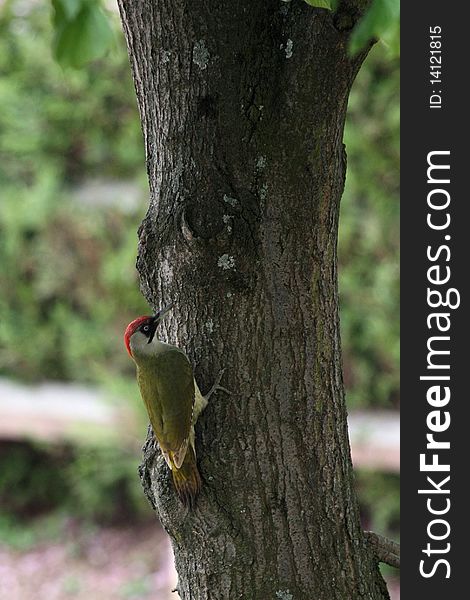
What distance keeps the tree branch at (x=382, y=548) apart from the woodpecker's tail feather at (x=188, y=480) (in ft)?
1.26

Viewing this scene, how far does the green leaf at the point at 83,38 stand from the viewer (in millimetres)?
1633

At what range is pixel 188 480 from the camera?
1557 mm

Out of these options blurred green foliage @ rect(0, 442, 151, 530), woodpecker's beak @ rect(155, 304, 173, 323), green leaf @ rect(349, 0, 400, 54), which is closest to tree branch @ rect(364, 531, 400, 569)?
woodpecker's beak @ rect(155, 304, 173, 323)

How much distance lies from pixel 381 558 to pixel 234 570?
0.32m

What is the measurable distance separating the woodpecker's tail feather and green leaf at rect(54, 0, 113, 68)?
751 millimetres

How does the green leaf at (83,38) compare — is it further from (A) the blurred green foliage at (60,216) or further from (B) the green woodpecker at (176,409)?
(A) the blurred green foliage at (60,216)

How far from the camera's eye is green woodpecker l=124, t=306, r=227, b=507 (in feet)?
5.12

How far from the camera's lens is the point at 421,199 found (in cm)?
161

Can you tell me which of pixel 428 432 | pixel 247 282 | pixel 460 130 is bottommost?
pixel 428 432

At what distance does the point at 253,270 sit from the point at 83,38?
1.80 ft

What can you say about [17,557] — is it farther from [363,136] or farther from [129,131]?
[363,136]

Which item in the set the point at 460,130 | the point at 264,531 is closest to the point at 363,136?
the point at 460,130

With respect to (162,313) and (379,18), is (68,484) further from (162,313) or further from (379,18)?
(379,18)

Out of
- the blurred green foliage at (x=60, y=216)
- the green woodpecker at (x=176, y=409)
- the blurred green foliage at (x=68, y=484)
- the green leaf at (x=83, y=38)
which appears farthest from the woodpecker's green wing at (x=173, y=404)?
the blurred green foliage at (x=68, y=484)
